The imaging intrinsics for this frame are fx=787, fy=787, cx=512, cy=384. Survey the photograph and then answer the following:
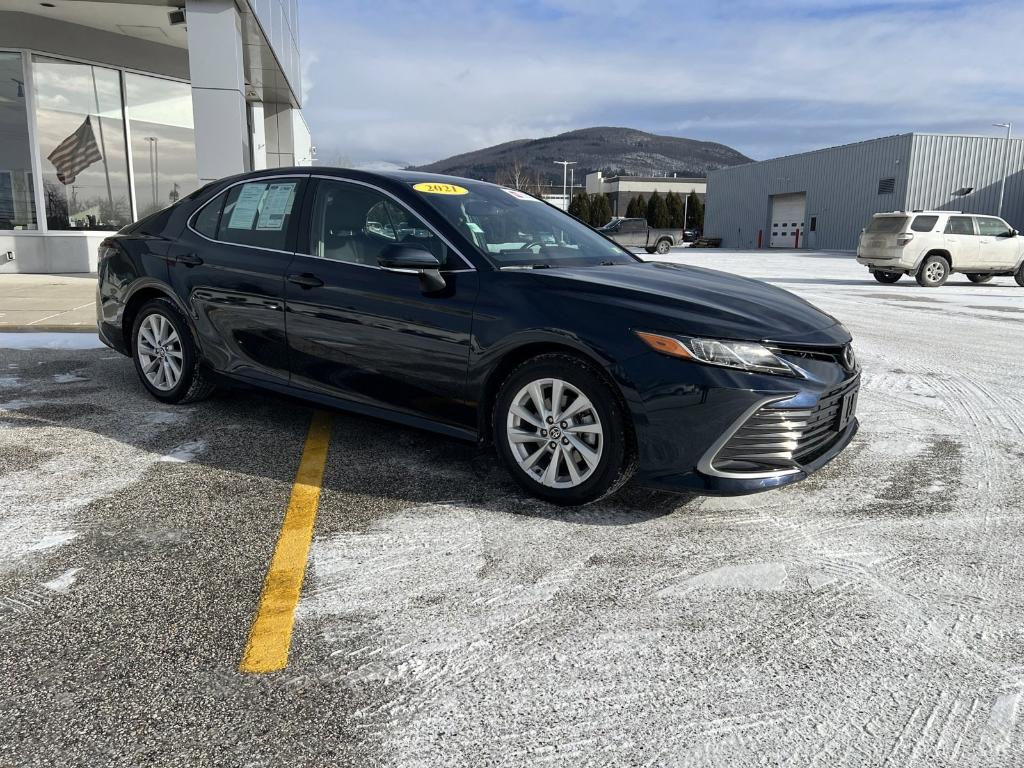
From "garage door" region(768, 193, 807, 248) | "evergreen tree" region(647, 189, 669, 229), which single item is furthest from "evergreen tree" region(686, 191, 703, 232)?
"garage door" region(768, 193, 807, 248)

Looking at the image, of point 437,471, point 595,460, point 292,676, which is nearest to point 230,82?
point 437,471

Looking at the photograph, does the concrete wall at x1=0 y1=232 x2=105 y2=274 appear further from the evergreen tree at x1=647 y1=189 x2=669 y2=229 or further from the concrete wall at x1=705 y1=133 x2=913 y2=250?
the evergreen tree at x1=647 y1=189 x2=669 y2=229

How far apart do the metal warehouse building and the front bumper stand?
4172 centimetres

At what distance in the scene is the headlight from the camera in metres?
3.17

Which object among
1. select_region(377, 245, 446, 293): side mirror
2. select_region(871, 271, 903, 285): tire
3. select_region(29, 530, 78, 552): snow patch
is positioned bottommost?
select_region(29, 530, 78, 552): snow patch

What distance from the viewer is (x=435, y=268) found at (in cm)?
374

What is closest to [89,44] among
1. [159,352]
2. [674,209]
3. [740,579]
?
[159,352]

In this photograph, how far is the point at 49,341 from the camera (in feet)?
24.9

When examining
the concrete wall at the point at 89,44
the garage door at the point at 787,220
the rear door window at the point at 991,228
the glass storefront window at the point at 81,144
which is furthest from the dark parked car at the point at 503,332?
the garage door at the point at 787,220

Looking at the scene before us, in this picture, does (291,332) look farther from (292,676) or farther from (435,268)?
(292,676)

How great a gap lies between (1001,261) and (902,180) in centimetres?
2565

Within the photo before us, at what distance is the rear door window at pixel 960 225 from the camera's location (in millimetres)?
17062

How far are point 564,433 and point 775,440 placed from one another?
0.88 metres

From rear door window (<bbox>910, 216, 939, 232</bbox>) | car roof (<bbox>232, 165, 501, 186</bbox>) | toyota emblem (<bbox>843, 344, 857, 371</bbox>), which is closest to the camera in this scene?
toyota emblem (<bbox>843, 344, 857, 371</bbox>)
